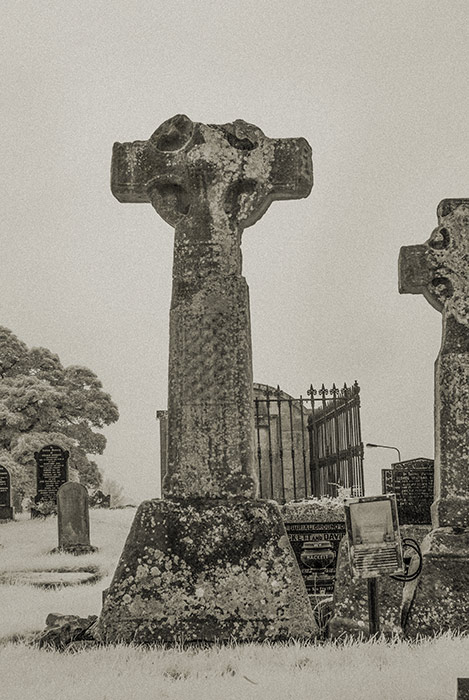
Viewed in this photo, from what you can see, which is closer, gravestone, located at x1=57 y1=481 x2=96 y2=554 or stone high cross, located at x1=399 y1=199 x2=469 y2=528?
stone high cross, located at x1=399 y1=199 x2=469 y2=528

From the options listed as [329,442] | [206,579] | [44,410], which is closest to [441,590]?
[206,579]

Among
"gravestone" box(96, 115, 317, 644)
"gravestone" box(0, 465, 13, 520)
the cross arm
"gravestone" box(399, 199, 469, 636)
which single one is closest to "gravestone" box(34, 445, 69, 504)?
"gravestone" box(0, 465, 13, 520)

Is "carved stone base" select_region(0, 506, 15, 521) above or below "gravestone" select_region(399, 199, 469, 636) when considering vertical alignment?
below

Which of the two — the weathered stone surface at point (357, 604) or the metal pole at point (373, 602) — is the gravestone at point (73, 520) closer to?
the weathered stone surface at point (357, 604)

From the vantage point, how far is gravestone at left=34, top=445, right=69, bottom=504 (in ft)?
76.6

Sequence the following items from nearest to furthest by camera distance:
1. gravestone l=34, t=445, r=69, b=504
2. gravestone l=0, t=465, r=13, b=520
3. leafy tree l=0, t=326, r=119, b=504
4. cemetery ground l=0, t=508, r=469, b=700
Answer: cemetery ground l=0, t=508, r=469, b=700 < gravestone l=0, t=465, r=13, b=520 < gravestone l=34, t=445, r=69, b=504 < leafy tree l=0, t=326, r=119, b=504

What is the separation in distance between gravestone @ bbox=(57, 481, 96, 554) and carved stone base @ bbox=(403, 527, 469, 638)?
12221mm

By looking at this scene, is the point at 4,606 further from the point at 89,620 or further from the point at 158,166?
the point at 158,166

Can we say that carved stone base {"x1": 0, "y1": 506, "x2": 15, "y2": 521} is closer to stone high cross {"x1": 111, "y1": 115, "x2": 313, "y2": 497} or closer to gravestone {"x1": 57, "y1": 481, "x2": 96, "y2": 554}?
gravestone {"x1": 57, "y1": 481, "x2": 96, "y2": 554}

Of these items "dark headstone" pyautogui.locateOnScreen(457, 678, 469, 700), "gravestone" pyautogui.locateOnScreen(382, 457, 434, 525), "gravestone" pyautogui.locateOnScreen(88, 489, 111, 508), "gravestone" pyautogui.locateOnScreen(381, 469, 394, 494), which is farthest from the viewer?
"gravestone" pyautogui.locateOnScreen(88, 489, 111, 508)

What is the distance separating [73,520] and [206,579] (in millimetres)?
12480

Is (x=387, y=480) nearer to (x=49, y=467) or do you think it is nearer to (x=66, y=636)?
(x=66, y=636)

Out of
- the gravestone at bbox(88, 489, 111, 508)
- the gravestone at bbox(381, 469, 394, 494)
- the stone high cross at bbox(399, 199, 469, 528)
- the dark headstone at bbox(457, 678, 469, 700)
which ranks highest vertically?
the stone high cross at bbox(399, 199, 469, 528)

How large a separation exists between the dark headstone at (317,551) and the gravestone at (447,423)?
8.98 feet
